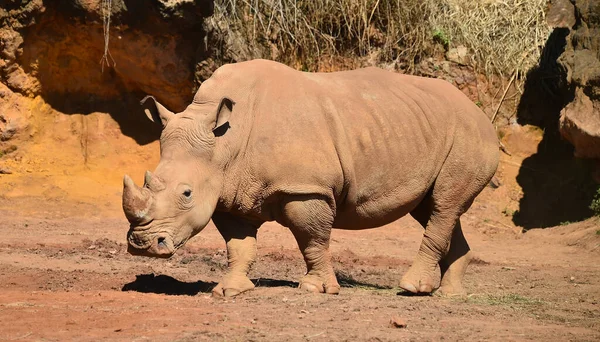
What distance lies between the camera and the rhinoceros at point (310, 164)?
789cm

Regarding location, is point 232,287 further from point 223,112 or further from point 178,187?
point 223,112

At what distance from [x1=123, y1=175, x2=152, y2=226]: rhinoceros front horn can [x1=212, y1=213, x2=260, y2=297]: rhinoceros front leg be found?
45.2 inches

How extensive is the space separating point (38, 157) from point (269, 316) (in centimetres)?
858

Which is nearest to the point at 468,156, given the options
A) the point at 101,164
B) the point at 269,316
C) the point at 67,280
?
the point at 269,316

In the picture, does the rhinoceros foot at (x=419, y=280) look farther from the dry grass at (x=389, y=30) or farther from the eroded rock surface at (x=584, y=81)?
the dry grass at (x=389, y=30)

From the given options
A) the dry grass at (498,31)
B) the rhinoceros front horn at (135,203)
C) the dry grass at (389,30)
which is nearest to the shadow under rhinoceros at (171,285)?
the rhinoceros front horn at (135,203)

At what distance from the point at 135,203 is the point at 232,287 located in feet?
4.38

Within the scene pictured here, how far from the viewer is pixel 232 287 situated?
8305 mm

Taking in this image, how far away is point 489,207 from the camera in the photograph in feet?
51.5

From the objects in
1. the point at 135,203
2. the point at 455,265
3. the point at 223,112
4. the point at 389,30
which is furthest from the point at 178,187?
the point at 389,30

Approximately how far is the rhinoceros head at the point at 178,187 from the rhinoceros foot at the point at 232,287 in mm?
634

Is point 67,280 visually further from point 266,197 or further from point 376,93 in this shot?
point 376,93

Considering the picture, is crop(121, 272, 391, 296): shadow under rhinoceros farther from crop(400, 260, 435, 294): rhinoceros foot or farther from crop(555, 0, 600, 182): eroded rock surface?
crop(555, 0, 600, 182): eroded rock surface

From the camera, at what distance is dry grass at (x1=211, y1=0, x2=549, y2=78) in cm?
1562
